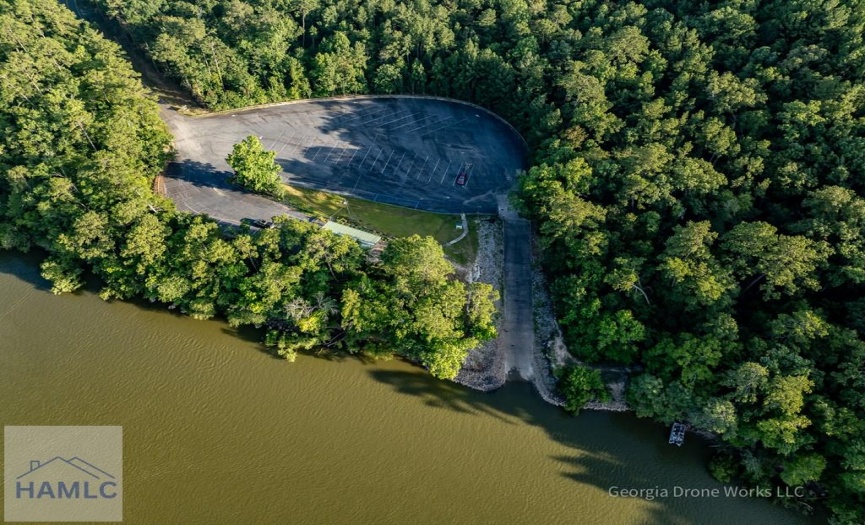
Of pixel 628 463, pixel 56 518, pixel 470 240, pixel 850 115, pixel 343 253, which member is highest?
pixel 850 115

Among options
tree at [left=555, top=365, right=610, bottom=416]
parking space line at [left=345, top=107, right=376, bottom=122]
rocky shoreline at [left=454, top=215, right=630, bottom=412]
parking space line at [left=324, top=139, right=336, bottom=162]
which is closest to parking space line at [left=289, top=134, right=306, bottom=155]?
parking space line at [left=324, top=139, right=336, bottom=162]

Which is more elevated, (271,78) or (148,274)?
(271,78)

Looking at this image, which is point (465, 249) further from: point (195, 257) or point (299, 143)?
point (299, 143)

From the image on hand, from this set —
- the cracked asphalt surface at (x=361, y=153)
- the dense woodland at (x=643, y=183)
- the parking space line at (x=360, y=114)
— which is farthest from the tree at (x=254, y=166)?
the parking space line at (x=360, y=114)

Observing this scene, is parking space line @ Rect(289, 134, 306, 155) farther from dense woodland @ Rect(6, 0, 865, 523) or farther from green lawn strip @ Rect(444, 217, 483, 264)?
green lawn strip @ Rect(444, 217, 483, 264)

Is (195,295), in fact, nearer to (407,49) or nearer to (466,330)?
(466,330)

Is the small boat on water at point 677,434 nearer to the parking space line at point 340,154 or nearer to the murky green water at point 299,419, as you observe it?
the murky green water at point 299,419

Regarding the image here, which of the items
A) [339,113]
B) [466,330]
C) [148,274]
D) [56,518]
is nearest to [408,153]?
[339,113]

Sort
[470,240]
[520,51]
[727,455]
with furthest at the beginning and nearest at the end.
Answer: [520,51] → [470,240] → [727,455]
